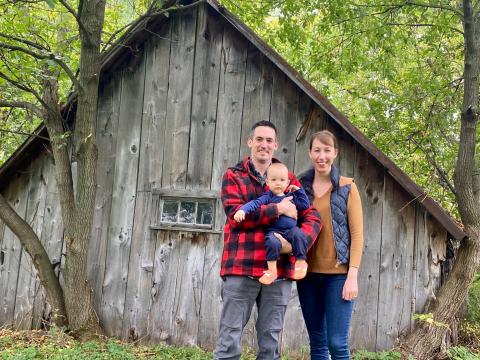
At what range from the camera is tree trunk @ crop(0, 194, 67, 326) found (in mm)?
5268

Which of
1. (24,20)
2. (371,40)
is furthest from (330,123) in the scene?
(24,20)

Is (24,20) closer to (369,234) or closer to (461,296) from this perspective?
(369,234)

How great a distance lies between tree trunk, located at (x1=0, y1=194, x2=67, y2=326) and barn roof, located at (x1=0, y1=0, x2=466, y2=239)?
76 centimetres

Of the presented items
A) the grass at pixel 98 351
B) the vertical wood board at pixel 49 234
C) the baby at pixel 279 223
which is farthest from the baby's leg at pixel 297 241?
the vertical wood board at pixel 49 234

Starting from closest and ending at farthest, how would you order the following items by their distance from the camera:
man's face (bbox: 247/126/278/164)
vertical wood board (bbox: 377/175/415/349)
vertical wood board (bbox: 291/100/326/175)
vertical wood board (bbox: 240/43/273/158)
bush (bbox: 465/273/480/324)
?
man's face (bbox: 247/126/278/164), vertical wood board (bbox: 377/175/415/349), vertical wood board (bbox: 291/100/326/175), vertical wood board (bbox: 240/43/273/158), bush (bbox: 465/273/480/324)

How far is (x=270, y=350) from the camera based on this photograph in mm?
3115

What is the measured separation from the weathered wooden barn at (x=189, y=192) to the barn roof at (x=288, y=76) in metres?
0.03

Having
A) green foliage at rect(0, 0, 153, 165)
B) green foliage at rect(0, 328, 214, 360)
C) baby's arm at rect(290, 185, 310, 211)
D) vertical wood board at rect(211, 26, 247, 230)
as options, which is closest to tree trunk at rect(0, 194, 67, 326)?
green foliage at rect(0, 328, 214, 360)

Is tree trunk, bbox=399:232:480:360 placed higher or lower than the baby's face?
lower

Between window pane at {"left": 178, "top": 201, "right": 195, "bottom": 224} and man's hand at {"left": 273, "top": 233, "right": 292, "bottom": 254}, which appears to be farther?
window pane at {"left": 178, "top": 201, "right": 195, "bottom": 224}

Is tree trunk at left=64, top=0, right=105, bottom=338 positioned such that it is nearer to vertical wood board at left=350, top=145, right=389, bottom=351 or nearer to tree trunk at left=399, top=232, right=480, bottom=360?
vertical wood board at left=350, top=145, right=389, bottom=351

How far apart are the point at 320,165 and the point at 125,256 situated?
121 inches

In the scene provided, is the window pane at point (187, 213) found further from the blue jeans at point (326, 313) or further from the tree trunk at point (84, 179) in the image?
the blue jeans at point (326, 313)

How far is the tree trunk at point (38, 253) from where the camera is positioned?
527 centimetres
